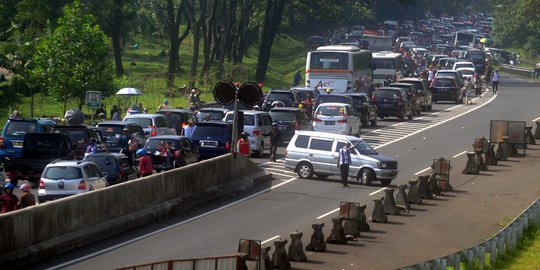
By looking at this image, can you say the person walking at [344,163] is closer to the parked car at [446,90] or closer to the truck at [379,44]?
the parked car at [446,90]

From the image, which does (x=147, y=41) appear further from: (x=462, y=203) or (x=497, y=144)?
(x=462, y=203)

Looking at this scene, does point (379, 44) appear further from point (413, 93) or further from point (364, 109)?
Answer: point (364, 109)

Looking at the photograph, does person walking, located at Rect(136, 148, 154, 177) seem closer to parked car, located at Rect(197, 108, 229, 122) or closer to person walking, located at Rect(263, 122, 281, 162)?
person walking, located at Rect(263, 122, 281, 162)

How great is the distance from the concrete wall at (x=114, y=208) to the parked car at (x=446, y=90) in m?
34.7

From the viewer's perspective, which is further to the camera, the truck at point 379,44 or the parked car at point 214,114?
the truck at point 379,44

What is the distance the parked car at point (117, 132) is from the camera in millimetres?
38875

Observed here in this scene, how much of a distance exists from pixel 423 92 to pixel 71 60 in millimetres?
20902

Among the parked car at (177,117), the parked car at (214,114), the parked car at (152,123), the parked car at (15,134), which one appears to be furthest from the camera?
the parked car at (214,114)

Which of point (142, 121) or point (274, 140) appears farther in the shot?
point (142, 121)

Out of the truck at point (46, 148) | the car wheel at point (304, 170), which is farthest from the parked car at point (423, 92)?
the truck at point (46, 148)

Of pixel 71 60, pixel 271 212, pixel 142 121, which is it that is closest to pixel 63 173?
pixel 271 212

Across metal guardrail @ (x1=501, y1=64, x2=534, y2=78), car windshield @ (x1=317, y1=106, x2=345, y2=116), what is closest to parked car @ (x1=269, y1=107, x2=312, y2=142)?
car windshield @ (x1=317, y1=106, x2=345, y2=116)

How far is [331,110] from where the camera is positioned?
159ft

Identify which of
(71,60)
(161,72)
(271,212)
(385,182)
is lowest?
(271,212)
